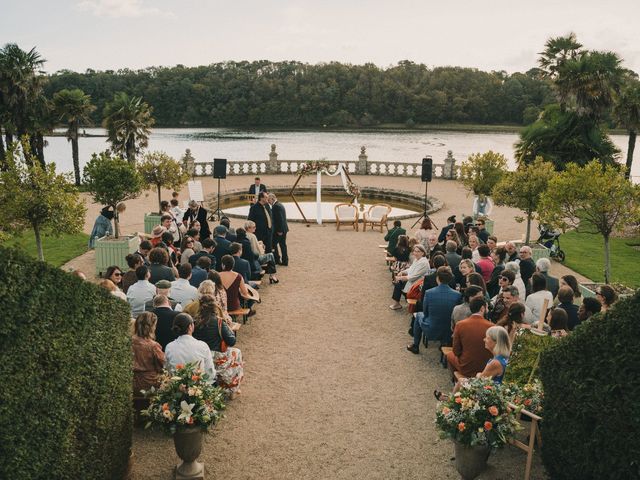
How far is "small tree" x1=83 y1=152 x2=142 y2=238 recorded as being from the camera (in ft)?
47.3

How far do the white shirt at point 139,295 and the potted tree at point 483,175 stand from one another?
507 inches

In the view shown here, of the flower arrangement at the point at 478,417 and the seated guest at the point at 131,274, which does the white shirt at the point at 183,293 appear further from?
the flower arrangement at the point at 478,417

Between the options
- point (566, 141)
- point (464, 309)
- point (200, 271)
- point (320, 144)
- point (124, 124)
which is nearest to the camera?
point (464, 309)

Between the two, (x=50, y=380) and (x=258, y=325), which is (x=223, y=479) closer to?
(x=50, y=380)

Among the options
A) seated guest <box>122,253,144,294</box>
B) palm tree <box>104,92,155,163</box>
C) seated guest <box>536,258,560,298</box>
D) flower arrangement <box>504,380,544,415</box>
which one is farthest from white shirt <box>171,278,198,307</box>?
palm tree <box>104,92,155,163</box>

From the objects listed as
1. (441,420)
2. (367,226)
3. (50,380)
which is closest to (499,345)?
(441,420)

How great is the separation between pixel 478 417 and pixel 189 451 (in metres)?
2.90

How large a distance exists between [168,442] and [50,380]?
2.62 m

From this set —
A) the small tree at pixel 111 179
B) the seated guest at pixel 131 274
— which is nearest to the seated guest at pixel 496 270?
the seated guest at pixel 131 274

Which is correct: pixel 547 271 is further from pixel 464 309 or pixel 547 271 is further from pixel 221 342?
pixel 221 342

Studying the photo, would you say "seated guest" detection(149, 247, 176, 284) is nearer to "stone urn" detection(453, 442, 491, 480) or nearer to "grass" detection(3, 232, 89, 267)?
"stone urn" detection(453, 442, 491, 480)

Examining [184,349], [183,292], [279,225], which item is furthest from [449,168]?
[184,349]

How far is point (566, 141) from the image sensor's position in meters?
25.7

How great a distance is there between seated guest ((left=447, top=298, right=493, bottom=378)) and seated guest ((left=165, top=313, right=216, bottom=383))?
126 inches
